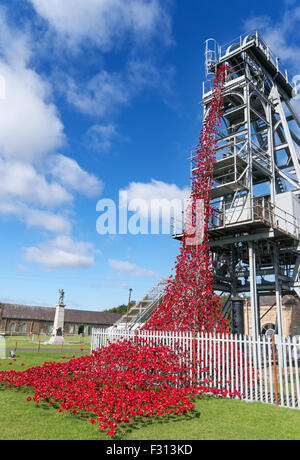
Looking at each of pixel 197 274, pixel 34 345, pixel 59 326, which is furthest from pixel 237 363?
pixel 59 326

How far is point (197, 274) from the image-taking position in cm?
1320

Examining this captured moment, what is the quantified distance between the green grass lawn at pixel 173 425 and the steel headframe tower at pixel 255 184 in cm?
798

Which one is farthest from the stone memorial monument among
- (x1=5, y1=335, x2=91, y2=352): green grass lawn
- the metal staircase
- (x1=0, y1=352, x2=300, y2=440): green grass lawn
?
(x1=0, y1=352, x2=300, y2=440): green grass lawn

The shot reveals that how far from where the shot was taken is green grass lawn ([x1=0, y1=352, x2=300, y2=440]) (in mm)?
5379

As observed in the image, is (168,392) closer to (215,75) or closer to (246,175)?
(246,175)

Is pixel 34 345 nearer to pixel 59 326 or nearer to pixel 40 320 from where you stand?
pixel 59 326

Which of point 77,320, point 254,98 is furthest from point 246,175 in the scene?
point 77,320

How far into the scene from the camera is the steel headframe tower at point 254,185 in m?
16.3

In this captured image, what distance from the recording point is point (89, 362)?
1027cm

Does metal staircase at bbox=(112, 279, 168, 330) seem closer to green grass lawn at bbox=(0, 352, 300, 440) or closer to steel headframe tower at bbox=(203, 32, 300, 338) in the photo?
steel headframe tower at bbox=(203, 32, 300, 338)

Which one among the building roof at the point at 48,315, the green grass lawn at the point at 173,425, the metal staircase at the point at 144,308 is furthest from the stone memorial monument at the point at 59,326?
the building roof at the point at 48,315

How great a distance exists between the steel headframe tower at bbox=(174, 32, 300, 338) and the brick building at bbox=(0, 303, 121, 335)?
5056 cm

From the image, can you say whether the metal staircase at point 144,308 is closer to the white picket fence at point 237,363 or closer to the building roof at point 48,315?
the white picket fence at point 237,363
